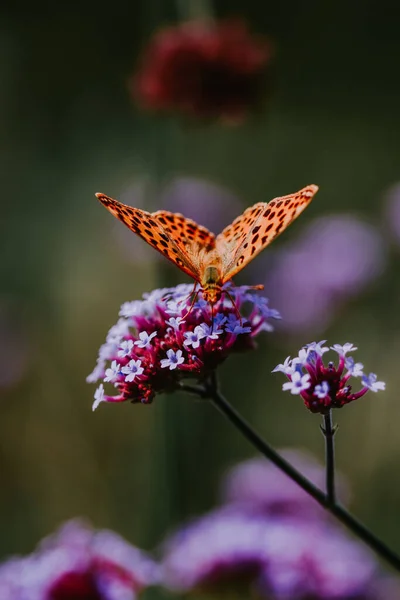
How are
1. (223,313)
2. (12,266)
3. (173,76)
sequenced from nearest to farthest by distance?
(223,313), (173,76), (12,266)

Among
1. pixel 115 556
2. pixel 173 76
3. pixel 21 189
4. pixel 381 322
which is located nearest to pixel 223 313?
pixel 115 556

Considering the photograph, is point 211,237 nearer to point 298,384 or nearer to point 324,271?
point 298,384

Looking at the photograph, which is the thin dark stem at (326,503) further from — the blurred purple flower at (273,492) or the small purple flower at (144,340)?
the blurred purple flower at (273,492)

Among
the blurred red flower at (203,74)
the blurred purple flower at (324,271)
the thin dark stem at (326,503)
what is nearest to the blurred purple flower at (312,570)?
the thin dark stem at (326,503)

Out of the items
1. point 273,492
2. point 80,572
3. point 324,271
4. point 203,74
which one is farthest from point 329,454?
point 324,271

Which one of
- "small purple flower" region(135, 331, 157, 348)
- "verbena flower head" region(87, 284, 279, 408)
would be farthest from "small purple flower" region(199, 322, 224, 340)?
"small purple flower" region(135, 331, 157, 348)

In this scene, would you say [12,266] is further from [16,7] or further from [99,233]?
[16,7]
